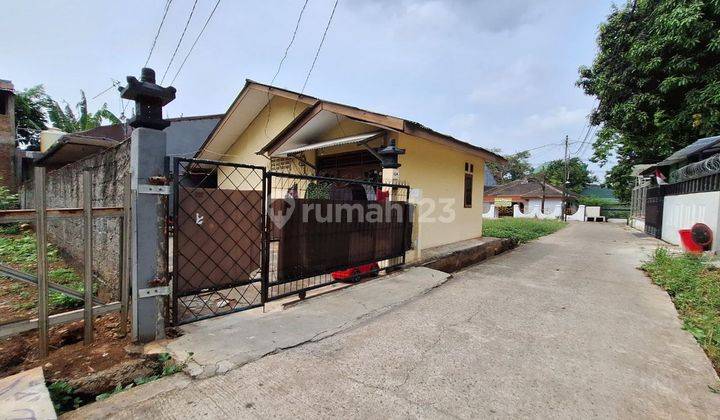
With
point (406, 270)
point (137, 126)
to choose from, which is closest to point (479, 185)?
point (406, 270)

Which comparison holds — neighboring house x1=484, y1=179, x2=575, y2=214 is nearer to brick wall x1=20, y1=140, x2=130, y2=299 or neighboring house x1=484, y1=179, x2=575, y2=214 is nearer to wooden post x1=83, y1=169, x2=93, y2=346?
brick wall x1=20, y1=140, x2=130, y2=299

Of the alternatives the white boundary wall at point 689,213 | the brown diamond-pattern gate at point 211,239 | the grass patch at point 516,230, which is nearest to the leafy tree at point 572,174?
the grass patch at point 516,230

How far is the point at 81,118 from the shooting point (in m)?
15.0

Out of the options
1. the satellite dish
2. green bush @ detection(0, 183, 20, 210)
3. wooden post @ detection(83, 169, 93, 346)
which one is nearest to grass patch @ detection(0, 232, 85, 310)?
wooden post @ detection(83, 169, 93, 346)

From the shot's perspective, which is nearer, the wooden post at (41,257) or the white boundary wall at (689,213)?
the wooden post at (41,257)

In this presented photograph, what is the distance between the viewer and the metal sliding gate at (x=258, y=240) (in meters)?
2.98

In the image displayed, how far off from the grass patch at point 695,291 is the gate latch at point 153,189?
196 inches

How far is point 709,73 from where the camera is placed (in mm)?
10055

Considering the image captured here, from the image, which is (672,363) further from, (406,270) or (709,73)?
(709,73)

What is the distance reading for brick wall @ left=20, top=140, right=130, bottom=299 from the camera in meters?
3.33

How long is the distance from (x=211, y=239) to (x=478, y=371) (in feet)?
8.94

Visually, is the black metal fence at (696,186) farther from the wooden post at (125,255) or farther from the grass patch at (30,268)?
the grass patch at (30,268)

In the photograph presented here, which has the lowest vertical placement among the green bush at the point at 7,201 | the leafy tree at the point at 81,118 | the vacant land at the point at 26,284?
the vacant land at the point at 26,284

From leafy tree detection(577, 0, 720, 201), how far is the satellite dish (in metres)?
5.10
